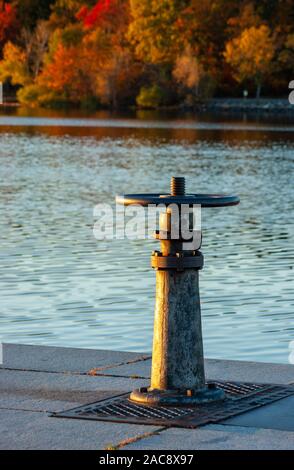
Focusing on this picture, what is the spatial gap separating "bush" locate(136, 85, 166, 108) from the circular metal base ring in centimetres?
10422

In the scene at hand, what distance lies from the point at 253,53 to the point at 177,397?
331 ft

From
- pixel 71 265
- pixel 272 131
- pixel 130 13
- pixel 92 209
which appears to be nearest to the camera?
pixel 71 265

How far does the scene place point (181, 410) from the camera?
7875 millimetres

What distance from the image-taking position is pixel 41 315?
14273 millimetres

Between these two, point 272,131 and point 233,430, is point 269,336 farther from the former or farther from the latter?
point 272,131

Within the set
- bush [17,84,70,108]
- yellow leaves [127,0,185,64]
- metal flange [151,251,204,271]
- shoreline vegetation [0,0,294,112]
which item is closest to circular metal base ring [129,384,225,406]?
metal flange [151,251,204,271]

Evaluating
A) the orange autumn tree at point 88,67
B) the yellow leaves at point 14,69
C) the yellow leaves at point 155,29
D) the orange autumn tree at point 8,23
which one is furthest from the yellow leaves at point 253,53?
the orange autumn tree at point 8,23

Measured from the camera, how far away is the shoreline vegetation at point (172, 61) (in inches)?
4345

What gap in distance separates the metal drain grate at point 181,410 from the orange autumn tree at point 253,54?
100 m

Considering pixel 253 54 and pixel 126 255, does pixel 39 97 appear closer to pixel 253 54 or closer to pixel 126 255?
pixel 253 54

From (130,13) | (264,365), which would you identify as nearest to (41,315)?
(264,365)

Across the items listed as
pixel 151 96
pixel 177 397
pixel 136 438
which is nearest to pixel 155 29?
pixel 151 96

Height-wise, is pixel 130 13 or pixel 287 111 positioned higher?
pixel 130 13

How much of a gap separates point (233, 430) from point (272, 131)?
65.6m
